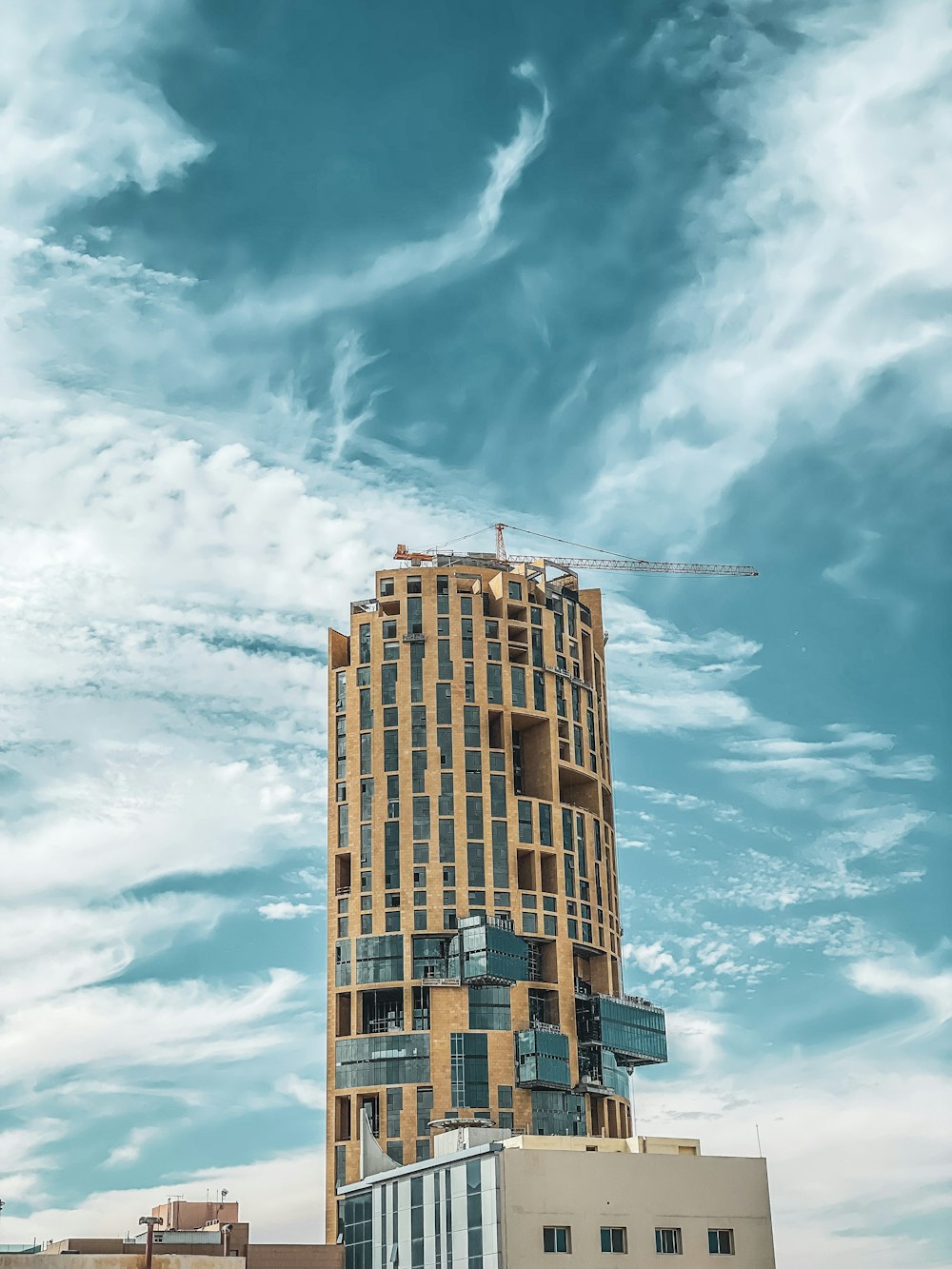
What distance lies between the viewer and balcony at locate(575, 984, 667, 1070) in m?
181

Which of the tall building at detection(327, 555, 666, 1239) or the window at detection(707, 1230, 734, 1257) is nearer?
the window at detection(707, 1230, 734, 1257)

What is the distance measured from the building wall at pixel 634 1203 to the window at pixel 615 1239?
252mm

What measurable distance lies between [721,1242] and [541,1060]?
186ft

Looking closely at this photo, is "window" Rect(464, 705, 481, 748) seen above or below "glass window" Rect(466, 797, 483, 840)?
above

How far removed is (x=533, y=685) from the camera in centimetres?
19338

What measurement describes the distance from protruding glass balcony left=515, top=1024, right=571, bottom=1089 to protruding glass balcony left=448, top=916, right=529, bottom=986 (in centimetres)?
643

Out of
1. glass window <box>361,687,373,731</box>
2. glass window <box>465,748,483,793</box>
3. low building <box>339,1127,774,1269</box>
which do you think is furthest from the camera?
glass window <box>361,687,373,731</box>

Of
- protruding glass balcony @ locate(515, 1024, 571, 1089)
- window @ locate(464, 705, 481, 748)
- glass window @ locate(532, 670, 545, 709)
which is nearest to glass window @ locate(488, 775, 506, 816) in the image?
window @ locate(464, 705, 481, 748)

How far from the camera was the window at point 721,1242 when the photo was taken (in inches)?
4473

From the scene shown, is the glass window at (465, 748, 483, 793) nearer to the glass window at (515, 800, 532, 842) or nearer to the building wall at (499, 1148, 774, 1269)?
the glass window at (515, 800, 532, 842)

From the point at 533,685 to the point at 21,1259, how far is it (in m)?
101

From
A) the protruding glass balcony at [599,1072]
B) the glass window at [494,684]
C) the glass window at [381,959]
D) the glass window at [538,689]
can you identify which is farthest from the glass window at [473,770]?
the protruding glass balcony at [599,1072]

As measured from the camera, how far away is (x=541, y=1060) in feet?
557

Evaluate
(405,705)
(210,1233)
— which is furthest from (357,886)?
(210,1233)
